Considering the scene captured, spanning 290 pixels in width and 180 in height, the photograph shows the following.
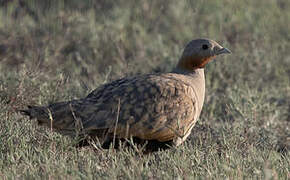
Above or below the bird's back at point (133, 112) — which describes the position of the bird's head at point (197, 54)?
above

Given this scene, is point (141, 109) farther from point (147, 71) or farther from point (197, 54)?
point (147, 71)

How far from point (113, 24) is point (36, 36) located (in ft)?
4.06

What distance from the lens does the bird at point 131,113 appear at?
4758 millimetres

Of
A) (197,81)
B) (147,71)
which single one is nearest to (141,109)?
(197,81)

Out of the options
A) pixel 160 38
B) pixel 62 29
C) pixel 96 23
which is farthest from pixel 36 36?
pixel 160 38

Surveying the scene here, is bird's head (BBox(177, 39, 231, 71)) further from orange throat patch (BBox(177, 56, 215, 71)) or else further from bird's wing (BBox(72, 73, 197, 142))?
bird's wing (BBox(72, 73, 197, 142))

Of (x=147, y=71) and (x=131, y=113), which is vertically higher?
(x=131, y=113)

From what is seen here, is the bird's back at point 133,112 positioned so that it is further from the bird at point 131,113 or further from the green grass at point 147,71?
the green grass at point 147,71

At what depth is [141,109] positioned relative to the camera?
4.83m

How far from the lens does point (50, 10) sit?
956 cm

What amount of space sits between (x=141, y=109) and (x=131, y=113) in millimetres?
95

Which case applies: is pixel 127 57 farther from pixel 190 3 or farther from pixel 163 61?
pixel 190 3

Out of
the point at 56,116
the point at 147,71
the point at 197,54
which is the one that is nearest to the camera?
the point at 56,116

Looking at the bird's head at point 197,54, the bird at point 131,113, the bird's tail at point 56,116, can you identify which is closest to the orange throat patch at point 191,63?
the bird's head at point 197,54
